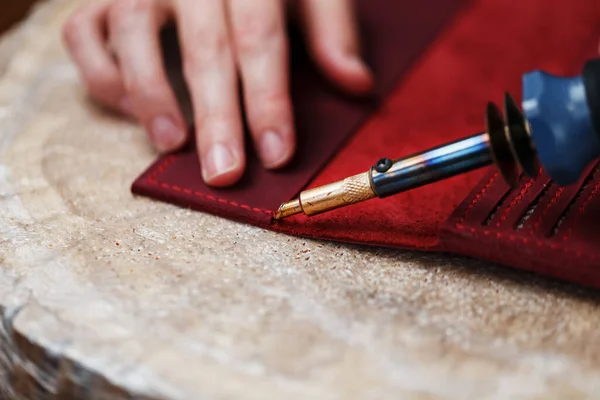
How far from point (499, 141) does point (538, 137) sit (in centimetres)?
4

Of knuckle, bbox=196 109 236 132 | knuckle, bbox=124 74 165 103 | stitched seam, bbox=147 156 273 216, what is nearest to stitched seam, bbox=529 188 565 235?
stitched seam, bbox=147 156 273 216

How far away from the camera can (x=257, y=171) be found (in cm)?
77

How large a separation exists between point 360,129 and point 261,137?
133mm

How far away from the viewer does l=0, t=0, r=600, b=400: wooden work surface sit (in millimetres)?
528

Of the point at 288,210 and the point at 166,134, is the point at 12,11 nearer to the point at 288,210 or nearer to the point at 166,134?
the point at 166,134

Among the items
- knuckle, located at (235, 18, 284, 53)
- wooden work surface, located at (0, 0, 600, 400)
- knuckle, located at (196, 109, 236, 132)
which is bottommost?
wooden work surface, located at (0, 0, 600, 400)

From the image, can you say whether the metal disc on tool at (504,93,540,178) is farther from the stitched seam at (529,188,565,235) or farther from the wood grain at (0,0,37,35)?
the wood grain at (0,0,37,35)

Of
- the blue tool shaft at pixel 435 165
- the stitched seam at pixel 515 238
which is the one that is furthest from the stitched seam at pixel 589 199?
the blue tool shaft at pixel 435 165

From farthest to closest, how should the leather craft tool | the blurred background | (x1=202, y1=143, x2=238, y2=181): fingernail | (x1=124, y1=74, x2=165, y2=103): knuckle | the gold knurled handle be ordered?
1. the blurred background
2. (x1=124, y1=74, x2=165, y2=103): knuckle
3. (x1=202, y1=143, x2=238, y2=181): fingernail
4. the gold knurled handle
5. the leather craft tool

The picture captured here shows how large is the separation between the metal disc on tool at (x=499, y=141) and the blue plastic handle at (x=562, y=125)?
3cm

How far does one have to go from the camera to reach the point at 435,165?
1.97ft

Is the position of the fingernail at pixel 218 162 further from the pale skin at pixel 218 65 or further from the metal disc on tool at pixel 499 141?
the metal disc on tool at pixel 499 141

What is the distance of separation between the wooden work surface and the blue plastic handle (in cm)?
14

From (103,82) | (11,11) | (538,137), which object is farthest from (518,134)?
(11,11)
